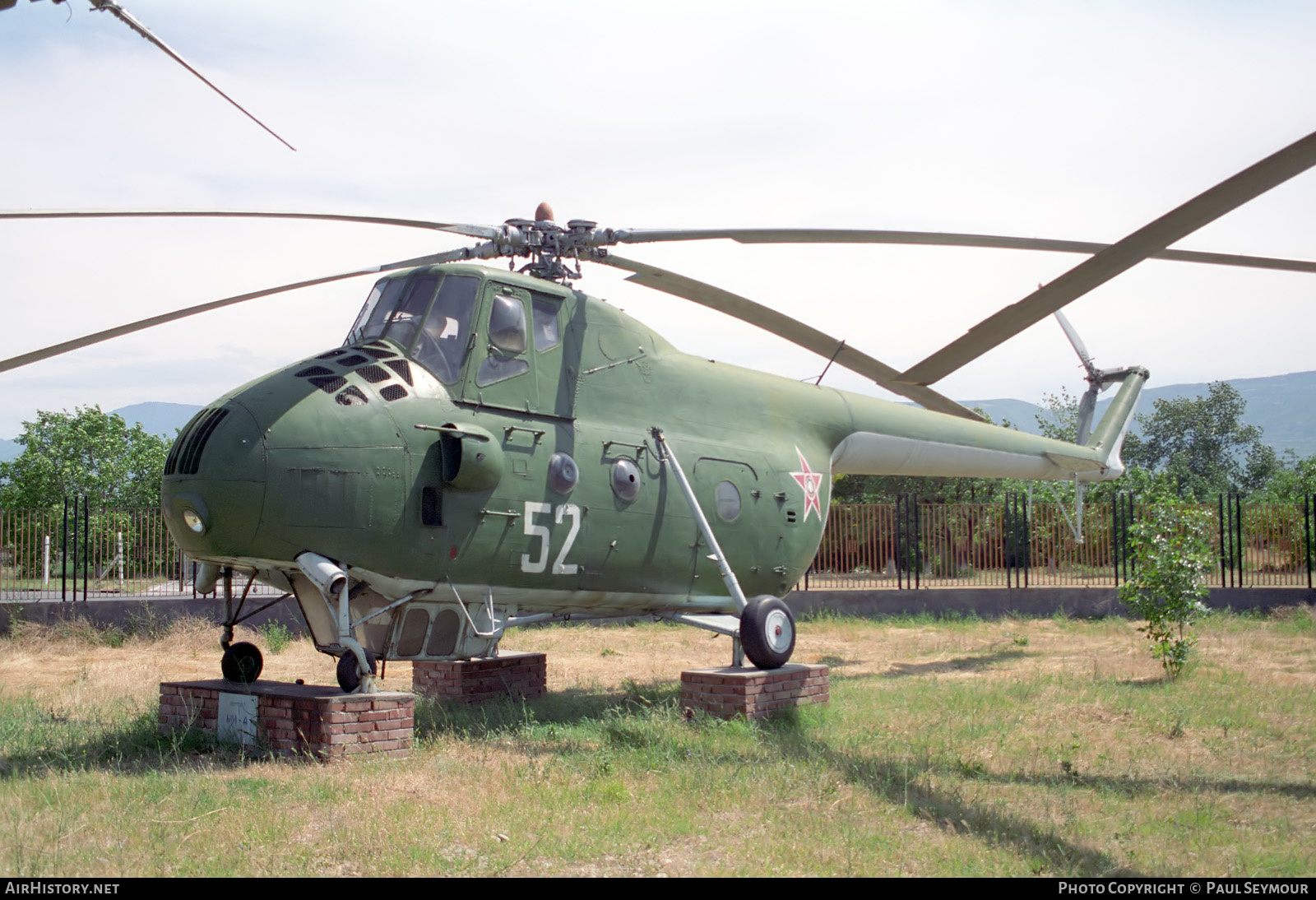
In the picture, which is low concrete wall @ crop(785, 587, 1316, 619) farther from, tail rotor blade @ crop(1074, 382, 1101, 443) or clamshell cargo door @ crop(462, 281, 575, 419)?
clamshell cargo door @ crop(462, 281, 575, 419)

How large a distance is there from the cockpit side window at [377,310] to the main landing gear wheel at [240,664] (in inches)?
120

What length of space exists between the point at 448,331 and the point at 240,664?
12.0 feet

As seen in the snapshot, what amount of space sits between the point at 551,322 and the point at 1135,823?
6431 mm

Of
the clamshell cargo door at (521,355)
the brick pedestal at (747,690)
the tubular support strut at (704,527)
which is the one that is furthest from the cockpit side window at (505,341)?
the brick pedestal at (747,690)

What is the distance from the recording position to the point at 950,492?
3697cm

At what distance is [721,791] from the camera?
7078 millimetres

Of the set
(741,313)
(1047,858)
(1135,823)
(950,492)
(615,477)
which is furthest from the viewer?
(950,492)

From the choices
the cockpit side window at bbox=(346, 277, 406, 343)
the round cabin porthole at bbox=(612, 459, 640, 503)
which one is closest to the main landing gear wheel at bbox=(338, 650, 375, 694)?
the cockpit side window at bbox=(346, 277, 406, 343)

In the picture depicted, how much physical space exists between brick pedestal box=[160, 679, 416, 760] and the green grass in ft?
0.64

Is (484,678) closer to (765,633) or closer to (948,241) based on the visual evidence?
(765,633)

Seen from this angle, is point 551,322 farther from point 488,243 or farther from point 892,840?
point 892,840

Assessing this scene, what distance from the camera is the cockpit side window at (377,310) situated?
925cm

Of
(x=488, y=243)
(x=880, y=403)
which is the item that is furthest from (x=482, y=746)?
(x=880, y=403)

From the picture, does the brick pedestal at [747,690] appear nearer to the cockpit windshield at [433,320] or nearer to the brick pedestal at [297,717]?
the brick pedestal at [297,717]
